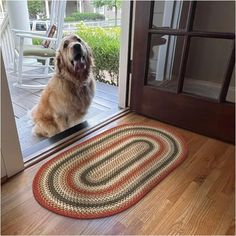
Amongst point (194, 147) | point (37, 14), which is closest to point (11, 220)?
point (194, 147)

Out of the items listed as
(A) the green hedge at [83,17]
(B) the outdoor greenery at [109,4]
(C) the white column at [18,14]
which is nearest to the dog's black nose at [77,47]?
(C) the white column at [18,14]

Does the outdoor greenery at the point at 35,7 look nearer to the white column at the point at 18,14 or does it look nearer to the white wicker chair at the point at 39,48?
the white column at the point at 18,14

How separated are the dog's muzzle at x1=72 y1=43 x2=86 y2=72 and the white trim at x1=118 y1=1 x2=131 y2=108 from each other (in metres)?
0.36

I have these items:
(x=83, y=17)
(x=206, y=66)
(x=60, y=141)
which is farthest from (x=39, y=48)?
(x=83, y=17)

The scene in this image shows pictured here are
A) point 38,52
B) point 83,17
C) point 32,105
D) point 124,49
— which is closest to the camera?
point 124,49

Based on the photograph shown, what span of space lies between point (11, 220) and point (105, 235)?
0.43 m

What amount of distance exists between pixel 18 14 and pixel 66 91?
2.19 m

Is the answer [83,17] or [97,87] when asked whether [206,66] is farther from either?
[83,17]

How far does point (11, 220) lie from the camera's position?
979mm

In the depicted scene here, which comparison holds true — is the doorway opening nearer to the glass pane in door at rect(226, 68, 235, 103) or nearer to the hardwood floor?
the hardwood floor

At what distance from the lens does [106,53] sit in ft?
9.47

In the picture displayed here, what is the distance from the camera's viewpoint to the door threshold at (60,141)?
1390mm

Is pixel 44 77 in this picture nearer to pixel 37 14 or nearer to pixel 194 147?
pixel 194 147

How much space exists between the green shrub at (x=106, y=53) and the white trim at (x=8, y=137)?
184 centimetres
